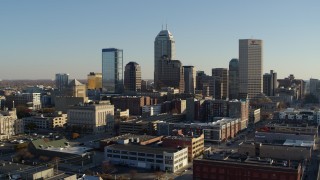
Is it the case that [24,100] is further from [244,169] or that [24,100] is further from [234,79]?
[244,169]

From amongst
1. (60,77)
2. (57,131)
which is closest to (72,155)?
(57,131)

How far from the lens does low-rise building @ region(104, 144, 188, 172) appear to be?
120ft

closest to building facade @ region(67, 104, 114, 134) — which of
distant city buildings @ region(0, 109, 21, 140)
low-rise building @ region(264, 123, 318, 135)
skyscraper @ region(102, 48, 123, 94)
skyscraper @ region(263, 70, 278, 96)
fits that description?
distant city buildings @ region(0, 109, 21, 140)

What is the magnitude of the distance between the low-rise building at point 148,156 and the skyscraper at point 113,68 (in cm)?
7885

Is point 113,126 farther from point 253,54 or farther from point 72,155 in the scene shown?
point 253,54

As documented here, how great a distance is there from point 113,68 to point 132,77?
9.13m

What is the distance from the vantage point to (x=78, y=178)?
95.5 feet

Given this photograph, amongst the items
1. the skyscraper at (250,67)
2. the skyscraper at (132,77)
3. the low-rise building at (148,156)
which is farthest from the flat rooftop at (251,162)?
the skyscraper at (132,77)

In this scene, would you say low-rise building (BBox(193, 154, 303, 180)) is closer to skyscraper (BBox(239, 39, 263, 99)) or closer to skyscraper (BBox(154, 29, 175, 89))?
skyscraper (BBox(239, 39, 263, 99))

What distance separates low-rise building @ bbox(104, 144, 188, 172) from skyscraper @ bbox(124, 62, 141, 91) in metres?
73.3

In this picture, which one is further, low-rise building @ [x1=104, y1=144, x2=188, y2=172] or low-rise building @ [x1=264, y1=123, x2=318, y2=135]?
low-rise building @ [x1=264, y1=123, x2=318, y2=135]

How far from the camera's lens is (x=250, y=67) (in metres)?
Result: 106

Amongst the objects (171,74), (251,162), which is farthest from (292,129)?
(171,74)

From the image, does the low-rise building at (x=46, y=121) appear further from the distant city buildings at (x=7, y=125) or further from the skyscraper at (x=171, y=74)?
the skyscraper at (x=171, y=74)
